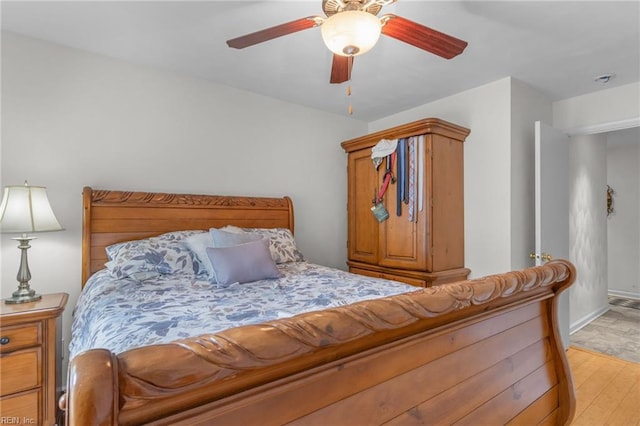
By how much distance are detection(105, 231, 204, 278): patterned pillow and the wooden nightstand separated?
0.38 metres

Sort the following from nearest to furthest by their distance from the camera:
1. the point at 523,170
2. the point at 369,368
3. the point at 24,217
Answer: the point at 369,368 < the point at 24,217 < the point at 523,170

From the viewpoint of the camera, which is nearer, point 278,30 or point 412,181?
point 278,30

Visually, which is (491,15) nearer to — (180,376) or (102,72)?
(180,376)

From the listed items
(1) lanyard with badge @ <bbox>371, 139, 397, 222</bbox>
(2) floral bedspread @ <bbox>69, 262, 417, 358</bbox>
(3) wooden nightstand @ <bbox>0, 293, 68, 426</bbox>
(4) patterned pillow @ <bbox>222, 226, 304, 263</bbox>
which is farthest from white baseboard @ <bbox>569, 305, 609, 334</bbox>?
(3) wooden nightstand @ <bbox>0, 293, 68, 426</bbox>

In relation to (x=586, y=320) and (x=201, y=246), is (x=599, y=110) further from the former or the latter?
(x=201, y=246)

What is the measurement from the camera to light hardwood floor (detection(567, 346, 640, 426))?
202 cm

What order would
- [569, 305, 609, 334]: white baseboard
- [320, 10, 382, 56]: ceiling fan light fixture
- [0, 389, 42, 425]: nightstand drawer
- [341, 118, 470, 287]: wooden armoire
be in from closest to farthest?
[320, 10, 382, 56]: ceiling fan light fixture → [0, 389, 42, 425]: nightstand drawer → [341, 118, 470, 287]: wooden armoire → [569, 305, 609, 334]: white baseboard

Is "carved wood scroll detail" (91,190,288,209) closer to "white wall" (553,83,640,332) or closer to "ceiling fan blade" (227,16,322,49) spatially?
"ceiling fan blade" (227,16,322,49)

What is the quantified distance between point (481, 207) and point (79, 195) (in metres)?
3.20

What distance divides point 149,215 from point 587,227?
4588mm

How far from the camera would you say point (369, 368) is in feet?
2.81

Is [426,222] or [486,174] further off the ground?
[486,174]

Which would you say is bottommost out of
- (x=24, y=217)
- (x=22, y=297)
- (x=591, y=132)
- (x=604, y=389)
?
(x=604, y=389)

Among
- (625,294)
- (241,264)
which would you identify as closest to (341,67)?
(241,264)
